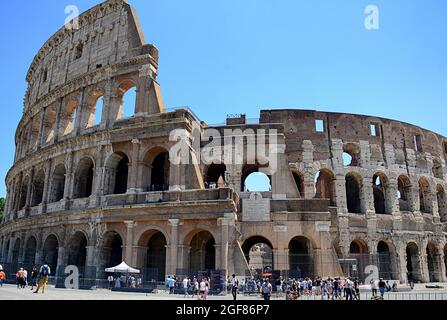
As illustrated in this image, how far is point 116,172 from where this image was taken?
23.3 metres

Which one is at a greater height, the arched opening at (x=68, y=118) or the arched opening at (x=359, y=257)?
the arched opening at (x=68, y=118)

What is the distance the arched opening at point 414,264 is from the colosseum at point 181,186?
0.10m

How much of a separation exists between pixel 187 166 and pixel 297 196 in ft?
22.3

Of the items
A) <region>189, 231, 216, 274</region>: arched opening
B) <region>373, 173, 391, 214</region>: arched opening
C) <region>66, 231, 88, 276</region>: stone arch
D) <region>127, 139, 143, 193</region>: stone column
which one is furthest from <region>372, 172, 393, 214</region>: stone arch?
<region>66, 231, 88, 276</region>: stone arch

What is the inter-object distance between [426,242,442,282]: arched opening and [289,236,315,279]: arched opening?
1104 cm

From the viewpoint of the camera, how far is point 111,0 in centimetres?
2636

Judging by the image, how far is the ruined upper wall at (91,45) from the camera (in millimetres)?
24719

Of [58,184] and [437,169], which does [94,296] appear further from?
[437,169]

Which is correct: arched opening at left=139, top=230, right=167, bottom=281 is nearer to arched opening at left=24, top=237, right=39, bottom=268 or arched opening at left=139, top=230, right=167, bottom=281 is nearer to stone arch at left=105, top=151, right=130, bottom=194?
stone arch at left=105, top=151, right=130, bottom=194

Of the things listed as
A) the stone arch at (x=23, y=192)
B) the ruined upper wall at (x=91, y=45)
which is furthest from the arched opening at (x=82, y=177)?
the stone arch at (x=23, y=192)

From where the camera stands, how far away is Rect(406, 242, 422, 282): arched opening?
26.7m

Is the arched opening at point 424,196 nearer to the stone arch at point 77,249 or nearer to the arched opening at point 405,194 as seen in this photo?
the arched opening at point 405,194

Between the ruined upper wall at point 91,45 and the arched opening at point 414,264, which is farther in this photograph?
the arched opening at point 414,264

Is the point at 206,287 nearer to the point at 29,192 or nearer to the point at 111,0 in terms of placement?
the point at 29,192
